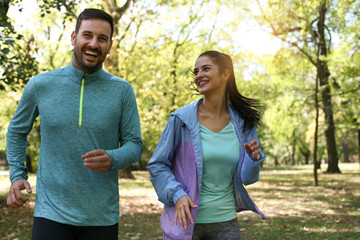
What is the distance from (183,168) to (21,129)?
1280mm

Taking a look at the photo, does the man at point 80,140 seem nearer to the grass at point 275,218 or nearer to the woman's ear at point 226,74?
the woman's ear at point 226,74

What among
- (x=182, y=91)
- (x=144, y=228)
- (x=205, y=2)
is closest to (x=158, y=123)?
(x=182, y=91)

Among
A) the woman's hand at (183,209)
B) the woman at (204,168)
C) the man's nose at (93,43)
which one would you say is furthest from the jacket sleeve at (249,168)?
the man's nose at (93,43)

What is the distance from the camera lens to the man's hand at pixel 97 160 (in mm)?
2479

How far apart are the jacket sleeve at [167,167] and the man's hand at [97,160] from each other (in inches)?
25.0

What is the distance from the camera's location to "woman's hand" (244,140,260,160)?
10.2 ft

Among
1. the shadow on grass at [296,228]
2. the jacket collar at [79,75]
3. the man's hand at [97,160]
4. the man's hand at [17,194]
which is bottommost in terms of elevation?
the shadow on grass at [296,228]

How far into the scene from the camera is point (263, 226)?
357 inches

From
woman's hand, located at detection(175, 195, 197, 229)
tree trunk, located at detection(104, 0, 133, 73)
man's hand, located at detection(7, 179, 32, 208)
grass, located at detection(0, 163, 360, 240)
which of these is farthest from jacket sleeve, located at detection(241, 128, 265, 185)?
tree trunk, located at detection(104, 0, 133, 73)

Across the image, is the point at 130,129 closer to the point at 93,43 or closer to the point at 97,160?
the point at 97,160

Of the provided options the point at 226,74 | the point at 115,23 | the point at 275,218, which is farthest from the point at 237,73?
the point at 226,74

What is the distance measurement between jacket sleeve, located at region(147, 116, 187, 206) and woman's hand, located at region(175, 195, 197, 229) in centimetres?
4

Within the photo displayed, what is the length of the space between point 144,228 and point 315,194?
843 centimetres

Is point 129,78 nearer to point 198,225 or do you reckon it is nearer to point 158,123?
point 158,123
